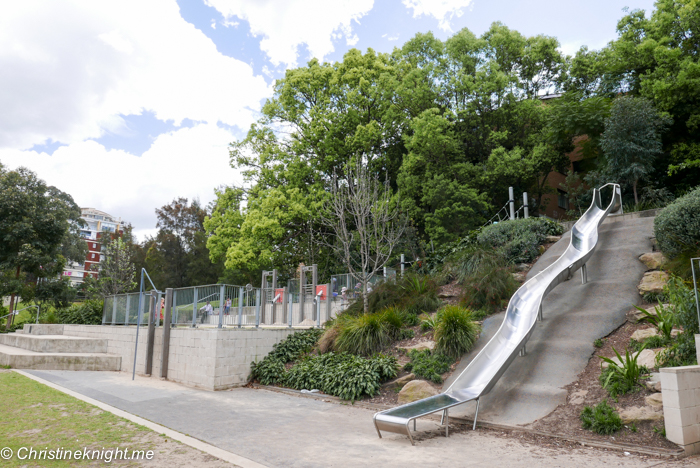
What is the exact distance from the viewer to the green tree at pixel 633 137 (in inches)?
643

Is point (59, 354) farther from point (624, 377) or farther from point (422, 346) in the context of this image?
Result: point (624, 377)

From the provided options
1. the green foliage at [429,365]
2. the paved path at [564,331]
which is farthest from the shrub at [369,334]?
the paved path at [564,331]

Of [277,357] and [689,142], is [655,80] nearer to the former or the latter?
[689,142]

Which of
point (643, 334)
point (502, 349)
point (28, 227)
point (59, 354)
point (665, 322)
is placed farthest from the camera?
point (28, 227)

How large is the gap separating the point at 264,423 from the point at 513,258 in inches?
367

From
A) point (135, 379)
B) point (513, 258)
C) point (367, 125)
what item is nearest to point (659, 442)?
point (513, 258)

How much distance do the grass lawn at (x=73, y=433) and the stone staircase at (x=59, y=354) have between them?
562 cm

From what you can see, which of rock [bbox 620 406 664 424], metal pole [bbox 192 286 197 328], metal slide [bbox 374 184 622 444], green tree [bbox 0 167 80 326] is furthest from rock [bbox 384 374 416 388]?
green tree [bbox 0 167 80 326]

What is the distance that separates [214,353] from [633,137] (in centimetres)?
1626

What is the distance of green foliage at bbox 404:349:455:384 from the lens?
8781 mm

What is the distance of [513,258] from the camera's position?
44.5 ft

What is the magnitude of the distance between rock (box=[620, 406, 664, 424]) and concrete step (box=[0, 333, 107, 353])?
15776mm

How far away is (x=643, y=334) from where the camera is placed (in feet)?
25.7

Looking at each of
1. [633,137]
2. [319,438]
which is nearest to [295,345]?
[319,438]
